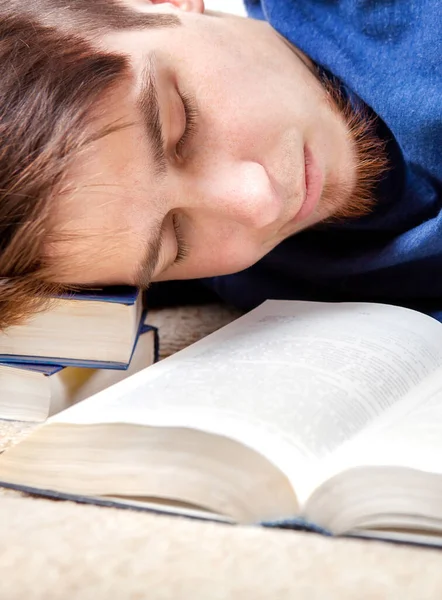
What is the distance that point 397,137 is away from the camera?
85 centimetres

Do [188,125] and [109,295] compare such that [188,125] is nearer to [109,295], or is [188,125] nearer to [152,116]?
[152,116]

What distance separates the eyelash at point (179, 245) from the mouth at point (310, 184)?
0.14 m

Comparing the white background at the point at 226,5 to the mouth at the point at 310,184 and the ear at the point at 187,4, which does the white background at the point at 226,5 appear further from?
the mouth at the point at 310,184

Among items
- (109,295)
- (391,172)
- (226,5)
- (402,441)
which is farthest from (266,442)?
(226,5)

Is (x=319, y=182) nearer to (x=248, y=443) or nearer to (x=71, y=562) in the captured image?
(x=248, y=443)

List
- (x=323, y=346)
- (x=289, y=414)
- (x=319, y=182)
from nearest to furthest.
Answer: (x=289, y=414)
(x=323, y=346)
(x=319, y=182)

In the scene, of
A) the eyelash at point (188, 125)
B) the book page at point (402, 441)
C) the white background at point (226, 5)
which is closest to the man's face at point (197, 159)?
the eyelash at point (188, 125)

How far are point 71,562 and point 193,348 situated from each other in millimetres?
350

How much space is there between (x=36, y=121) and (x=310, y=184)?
13.4 inches

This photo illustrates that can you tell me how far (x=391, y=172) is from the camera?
948mm

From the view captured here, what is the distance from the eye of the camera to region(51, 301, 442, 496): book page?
0.49m

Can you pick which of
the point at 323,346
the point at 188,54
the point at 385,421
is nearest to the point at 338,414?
the point at 385,421

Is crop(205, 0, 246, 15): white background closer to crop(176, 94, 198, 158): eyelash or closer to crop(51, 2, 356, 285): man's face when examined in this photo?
crop(51, 2, 356, 285): man's face

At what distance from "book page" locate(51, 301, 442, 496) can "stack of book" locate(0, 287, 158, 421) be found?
0.08 meters
